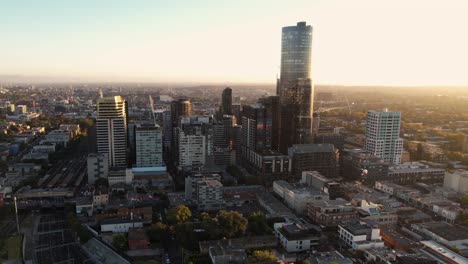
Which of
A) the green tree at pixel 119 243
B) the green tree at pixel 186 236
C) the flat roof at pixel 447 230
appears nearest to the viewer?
the green tree at pixel 119 243

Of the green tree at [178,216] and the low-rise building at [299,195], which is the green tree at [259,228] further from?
the low-rise building at [299,195]

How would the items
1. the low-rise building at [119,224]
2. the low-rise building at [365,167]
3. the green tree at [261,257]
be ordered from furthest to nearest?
1. the low-rise building at [365,167]
2. the low-rise building at [119,224]
3. the green tree at [261,257]

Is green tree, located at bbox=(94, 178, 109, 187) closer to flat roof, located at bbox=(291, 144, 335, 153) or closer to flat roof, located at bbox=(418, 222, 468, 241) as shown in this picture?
flat roof, located at bbox=(291, 144, 335, 153)

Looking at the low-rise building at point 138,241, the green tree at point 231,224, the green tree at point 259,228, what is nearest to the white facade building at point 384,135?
the green tree at point 259,228

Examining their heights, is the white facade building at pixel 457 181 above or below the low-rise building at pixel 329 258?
above

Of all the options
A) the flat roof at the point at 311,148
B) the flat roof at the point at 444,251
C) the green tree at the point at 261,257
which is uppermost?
the flat roof at the point at 311,148

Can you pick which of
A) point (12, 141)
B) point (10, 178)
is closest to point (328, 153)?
point (10, 178)

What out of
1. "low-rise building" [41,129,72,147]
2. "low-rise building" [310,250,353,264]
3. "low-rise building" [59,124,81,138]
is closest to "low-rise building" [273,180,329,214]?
"low-rise building" [310,250,353,264]
